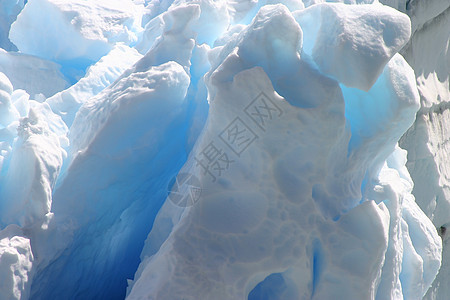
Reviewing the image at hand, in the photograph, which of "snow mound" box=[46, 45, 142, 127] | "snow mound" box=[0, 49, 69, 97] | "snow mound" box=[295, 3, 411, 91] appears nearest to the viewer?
"snow mound" box=[295, 3, 411, 91]

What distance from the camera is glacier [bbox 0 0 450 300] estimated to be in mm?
1023

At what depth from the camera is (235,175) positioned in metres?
1.05

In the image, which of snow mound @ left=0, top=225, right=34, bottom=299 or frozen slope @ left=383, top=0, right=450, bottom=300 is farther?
frozen slope @ left=383, top=0, right=450, bottom=300

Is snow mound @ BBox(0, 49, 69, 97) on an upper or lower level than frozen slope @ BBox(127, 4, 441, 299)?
upper

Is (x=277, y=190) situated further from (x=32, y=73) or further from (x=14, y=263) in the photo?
(x=32, y=73)

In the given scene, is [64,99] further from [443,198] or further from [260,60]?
[443,198]

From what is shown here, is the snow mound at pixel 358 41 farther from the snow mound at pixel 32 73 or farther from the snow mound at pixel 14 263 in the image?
the snow mound at pixel 32 73

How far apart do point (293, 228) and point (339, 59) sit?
45 centimetres

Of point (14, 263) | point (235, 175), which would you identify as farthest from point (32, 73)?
point (235, 175)

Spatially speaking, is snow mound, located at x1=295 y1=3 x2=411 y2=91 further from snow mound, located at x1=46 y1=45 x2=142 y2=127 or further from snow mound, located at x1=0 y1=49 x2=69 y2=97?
snow mound, located at x1=0 y1=49 x2=69 y2=97

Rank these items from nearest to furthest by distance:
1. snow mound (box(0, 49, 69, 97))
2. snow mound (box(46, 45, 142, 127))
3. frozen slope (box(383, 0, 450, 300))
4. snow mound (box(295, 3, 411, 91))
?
snow mound (box(295, 3, 411, 91)) → snow mound (box(46, 45, 142, 127)) → snow mound (box(0, 49, 69, 97)) → frozen slope (box(383, 0, 450, 300))

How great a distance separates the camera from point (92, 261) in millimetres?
1359

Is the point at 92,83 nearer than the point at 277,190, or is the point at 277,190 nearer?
the point at 277,190

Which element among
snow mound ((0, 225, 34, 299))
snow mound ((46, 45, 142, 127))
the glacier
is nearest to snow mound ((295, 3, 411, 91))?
the glacier
